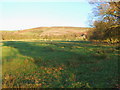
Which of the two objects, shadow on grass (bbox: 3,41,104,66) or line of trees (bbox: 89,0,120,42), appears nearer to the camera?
shadow on grass (bbox: 3,41,104,66)

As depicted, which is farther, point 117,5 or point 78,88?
point 117,5

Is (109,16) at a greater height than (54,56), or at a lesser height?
greater

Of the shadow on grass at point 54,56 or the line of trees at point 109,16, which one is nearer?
the shadow on grass at point 54,56

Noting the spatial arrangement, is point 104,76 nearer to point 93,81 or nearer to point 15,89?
point 93,81

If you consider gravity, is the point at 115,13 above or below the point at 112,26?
above

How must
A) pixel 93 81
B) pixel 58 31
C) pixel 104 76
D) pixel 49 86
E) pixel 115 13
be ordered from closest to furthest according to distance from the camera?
pixel 49 86 < pixel 93 81 < pixel 104 76 < pixel 115 13 < pixel 58 31

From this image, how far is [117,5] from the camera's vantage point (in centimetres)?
1828

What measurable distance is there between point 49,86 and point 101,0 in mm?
16555

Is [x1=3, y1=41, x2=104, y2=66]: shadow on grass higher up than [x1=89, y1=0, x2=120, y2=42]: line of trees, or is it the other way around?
[x1=89, y1=0, x2=120, y2=42]: line of trees

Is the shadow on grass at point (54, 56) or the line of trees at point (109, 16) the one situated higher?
the line of trees at point (109, 16)

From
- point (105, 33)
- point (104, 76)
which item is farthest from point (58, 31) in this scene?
point (104, 76)

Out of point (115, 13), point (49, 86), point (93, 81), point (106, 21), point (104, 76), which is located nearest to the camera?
point (49, 86)

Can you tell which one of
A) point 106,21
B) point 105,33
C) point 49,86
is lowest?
point 49,86

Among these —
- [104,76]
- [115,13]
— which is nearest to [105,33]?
[115,13]
